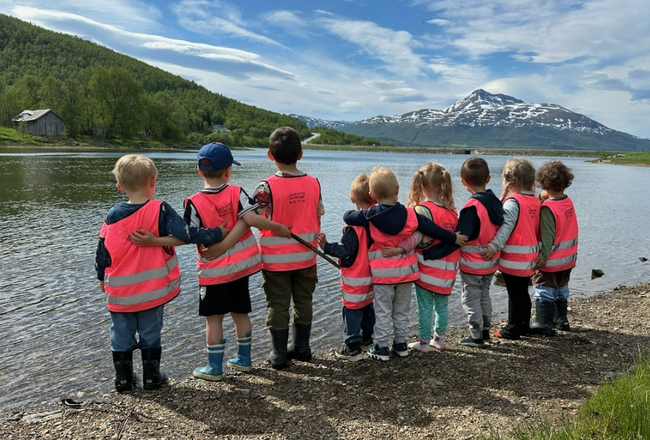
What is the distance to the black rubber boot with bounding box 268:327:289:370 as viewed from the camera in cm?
555

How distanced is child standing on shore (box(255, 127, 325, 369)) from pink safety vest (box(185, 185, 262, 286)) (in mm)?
352

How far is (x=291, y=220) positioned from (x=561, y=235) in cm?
401

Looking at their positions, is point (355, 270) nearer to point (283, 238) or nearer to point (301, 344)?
point (283, 238)

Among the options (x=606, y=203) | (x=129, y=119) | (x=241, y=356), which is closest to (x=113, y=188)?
(x=241, y=356)

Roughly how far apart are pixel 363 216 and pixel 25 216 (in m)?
18.0

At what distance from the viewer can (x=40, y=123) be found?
3706 inches

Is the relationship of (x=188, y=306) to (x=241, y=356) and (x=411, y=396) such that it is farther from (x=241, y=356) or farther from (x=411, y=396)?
(x=411, y=396)

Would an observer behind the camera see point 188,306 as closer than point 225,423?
No

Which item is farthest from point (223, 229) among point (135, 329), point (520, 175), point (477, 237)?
point (520, 175)

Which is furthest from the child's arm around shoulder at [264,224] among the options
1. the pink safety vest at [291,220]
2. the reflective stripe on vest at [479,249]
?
the reflective stripe on vest at [479,249]

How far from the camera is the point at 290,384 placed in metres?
5.25

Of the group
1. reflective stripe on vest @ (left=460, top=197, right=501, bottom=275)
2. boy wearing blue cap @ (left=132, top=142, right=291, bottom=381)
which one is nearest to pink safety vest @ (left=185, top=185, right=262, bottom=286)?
boy wearing blue cap @ (left=132, top=142, right=291, bottom=381)

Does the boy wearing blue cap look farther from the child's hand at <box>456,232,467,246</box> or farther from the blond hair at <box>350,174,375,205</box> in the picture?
the child's hand at <box>456,232,467,246</box>

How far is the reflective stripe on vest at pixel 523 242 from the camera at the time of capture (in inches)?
247
